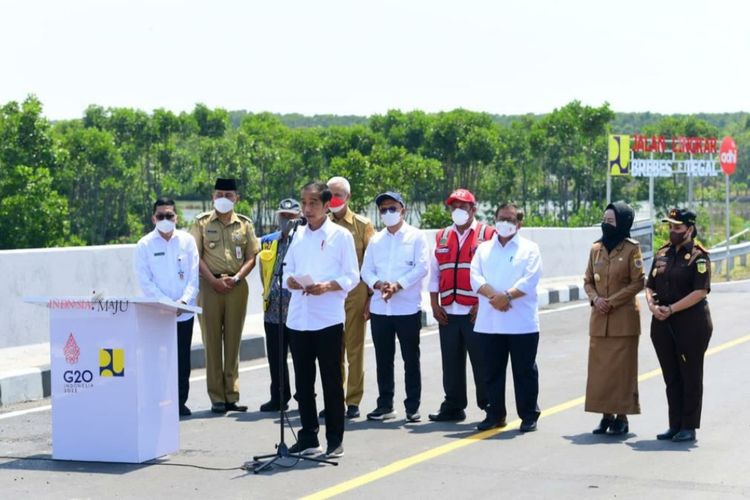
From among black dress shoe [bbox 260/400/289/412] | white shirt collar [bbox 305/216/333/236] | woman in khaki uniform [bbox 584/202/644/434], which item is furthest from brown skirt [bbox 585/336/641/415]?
black dress shoe [bbox 260/400/289/412]

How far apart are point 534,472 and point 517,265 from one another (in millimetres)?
2095

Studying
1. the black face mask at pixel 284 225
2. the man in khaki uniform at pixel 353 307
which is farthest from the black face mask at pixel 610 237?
the black face mask at pixel 284 225

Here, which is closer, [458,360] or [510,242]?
[510,242]

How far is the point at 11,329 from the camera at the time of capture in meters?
14.3

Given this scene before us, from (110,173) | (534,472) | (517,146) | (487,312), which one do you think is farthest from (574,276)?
(517,146)

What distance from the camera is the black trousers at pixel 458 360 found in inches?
414

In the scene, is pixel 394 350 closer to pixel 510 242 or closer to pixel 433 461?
pixel 510 242

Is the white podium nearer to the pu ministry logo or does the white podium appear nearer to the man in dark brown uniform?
the pu ministry logo

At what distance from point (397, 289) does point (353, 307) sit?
639mm

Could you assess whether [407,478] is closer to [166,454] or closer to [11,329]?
[166,454]

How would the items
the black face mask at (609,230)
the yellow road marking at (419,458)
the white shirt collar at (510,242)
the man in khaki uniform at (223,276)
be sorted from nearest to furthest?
the yellow road marking at (419,458), the black face mask at (609,230), the white shirt collar at (510,242), the man in khaki uniform at (223,276)

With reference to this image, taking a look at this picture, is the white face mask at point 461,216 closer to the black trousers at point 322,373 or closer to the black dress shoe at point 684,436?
the black trousers at point 322,373

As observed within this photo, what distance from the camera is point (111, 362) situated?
29.1 feet

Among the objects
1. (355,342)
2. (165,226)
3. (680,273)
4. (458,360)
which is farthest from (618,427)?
(165,226)
